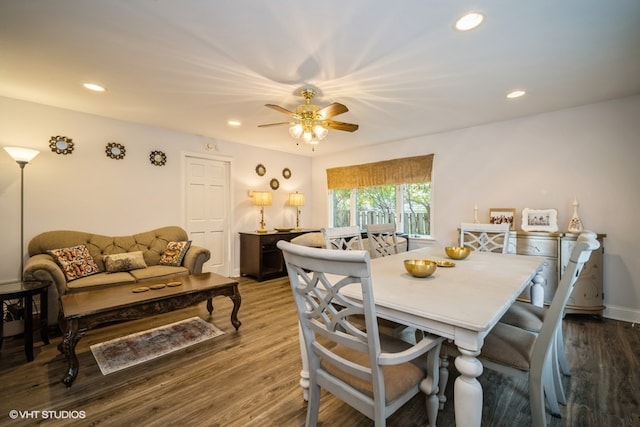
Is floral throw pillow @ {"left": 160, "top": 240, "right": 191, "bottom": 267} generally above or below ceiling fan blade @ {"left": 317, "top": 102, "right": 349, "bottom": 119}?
below

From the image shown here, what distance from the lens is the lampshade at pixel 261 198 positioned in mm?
4902

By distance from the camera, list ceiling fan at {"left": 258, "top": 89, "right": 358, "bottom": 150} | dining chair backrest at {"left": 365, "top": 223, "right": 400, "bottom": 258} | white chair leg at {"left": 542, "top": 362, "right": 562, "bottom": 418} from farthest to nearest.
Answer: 1. dining chair backrest at {"left": 365, "top": 223, "right": 400, "bottom": 258}
2. ceiling fan at {"left": 258, "top": 89, "right": 358, "bottom": 150}
3. white chair leg at {"left": 542, "top": 362, "right": 562, "bottom": 418}

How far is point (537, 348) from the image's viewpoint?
1.30 metres

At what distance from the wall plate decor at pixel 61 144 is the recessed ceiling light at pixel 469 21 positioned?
4.35 m

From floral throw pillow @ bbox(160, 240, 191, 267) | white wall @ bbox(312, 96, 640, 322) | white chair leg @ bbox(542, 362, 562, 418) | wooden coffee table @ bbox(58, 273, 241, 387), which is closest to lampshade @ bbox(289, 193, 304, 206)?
floral throw pillow @ bbox(160, 240, 191, 267)

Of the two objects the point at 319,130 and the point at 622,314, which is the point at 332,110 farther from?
the point at 622,314

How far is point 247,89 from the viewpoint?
104 inches

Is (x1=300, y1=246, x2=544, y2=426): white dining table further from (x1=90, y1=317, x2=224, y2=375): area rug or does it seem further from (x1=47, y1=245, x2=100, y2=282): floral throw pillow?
(x1=47, y1=245, x2=100, y2=282): floral throw pillow

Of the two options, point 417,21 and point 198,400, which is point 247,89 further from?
point 198,400

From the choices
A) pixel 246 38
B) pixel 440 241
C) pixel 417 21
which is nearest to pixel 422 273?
pixel 417 21

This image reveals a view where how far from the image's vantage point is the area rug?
2168 mm

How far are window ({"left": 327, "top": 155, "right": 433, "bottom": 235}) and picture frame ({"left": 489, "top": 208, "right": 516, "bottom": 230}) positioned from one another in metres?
0.94

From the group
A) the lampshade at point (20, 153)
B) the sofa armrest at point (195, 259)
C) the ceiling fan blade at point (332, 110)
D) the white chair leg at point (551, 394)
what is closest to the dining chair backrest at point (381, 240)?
the ceiling fan blade at point (332, 110)

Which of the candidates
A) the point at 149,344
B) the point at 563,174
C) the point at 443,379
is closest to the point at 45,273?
the point at 149,344
